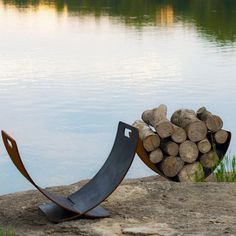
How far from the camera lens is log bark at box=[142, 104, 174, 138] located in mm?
10898

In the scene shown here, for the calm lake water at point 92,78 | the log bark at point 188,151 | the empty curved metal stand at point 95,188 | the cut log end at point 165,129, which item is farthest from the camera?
the calm lake water at point 92,78

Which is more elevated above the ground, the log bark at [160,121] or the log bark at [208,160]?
the log bark at [160,121]

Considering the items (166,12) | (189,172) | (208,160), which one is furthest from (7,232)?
(166,12)

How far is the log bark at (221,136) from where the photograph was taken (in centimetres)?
1107

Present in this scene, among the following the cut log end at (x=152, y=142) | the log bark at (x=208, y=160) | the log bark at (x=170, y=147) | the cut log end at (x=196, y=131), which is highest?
the cut log end at (x=196, y=131)

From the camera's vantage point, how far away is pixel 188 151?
1107 centimetres

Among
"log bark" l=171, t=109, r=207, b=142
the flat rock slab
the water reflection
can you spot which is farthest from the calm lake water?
the flat rock slab

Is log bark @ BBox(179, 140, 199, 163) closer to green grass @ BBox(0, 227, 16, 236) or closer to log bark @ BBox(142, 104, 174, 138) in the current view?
log bark @ BBox(142, 104, 174, 138)

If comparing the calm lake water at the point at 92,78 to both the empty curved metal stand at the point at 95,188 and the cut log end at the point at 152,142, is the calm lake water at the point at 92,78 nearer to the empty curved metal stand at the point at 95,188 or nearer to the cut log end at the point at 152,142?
the cut log end at the point at 152,142

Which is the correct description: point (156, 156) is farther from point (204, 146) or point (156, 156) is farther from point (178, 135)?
point (204, 146)

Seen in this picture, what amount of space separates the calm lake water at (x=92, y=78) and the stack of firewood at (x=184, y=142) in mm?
1106

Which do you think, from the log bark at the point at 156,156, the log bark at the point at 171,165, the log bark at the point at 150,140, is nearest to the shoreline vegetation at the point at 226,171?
the log bark at the point at 171,165

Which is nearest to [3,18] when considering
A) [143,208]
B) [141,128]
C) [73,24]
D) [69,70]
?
[73,24]

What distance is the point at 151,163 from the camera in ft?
35.4
